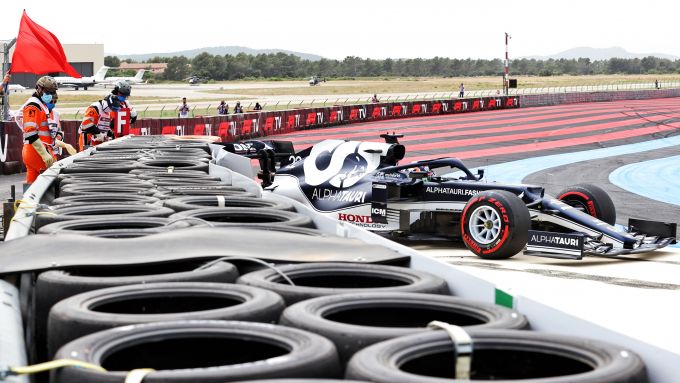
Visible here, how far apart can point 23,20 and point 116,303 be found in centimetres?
1349

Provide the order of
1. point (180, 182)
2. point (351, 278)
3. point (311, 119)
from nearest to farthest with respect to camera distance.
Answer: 1. point (351, 278)
2. point (180, 182)
3. point (311, 119)

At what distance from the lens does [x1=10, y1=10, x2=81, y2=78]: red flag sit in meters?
16.1

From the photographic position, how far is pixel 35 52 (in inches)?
639

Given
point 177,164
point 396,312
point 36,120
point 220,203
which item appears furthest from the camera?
point 36,120

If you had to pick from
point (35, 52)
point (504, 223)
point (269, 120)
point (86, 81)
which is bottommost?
point (269, 120)

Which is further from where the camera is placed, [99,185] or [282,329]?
[99,185]

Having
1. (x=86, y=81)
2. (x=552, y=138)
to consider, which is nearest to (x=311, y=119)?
(x=552, y=138)

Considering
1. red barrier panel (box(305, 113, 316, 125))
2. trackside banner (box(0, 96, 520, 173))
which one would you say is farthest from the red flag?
red barrier panel (box(305, 113, 316, 125))

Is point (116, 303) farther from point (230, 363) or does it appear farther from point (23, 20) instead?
point (23, 20)

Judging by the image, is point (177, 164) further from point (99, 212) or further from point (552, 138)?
point (552, 138)

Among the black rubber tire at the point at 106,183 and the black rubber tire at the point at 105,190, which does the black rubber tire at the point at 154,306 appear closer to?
the black rubber tire at the point at 105,190

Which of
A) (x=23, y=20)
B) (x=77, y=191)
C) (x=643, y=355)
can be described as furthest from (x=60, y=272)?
(x=23, y=20)

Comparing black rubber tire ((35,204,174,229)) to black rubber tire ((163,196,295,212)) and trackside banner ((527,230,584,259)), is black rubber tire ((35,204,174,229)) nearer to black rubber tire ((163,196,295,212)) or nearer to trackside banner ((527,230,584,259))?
black rubber tire ((163,196,295,212))

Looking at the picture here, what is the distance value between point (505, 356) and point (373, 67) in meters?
181
